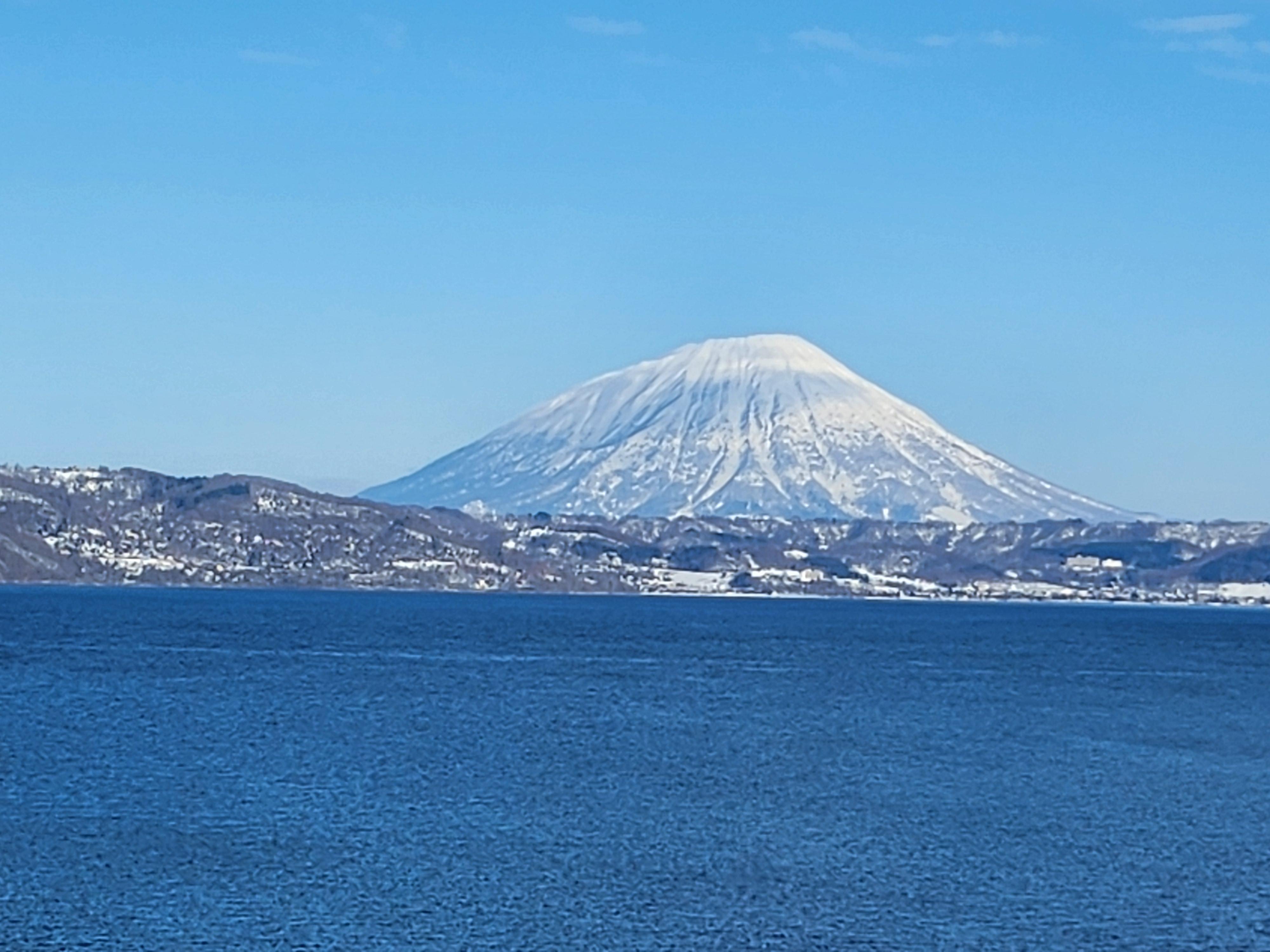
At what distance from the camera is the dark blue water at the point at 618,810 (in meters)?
33.5

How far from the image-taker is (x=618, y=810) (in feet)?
149

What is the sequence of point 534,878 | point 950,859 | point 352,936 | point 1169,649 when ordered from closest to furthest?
point 352,936, point 534,878, point 950,859, point 1169,649

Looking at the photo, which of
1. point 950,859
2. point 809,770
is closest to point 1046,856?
point 950,859

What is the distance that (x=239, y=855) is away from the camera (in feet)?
124

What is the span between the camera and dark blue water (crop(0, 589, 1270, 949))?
3347 centimetres

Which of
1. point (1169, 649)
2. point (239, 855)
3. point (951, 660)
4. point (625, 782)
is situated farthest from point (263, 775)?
point (1169, 649)

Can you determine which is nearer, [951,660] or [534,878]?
[534,878]

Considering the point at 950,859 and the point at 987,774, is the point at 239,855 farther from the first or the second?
the point at 987,774

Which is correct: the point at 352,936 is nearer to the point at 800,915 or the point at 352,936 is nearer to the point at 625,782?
the point at 800,915

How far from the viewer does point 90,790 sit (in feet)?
151

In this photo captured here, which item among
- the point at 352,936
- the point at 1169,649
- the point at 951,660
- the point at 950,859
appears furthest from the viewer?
the point at 1169,649

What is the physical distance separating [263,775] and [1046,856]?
1898cm

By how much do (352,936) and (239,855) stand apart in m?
6.53

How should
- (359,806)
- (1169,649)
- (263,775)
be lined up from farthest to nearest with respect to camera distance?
(1169,649), (263,775), (359,806)
